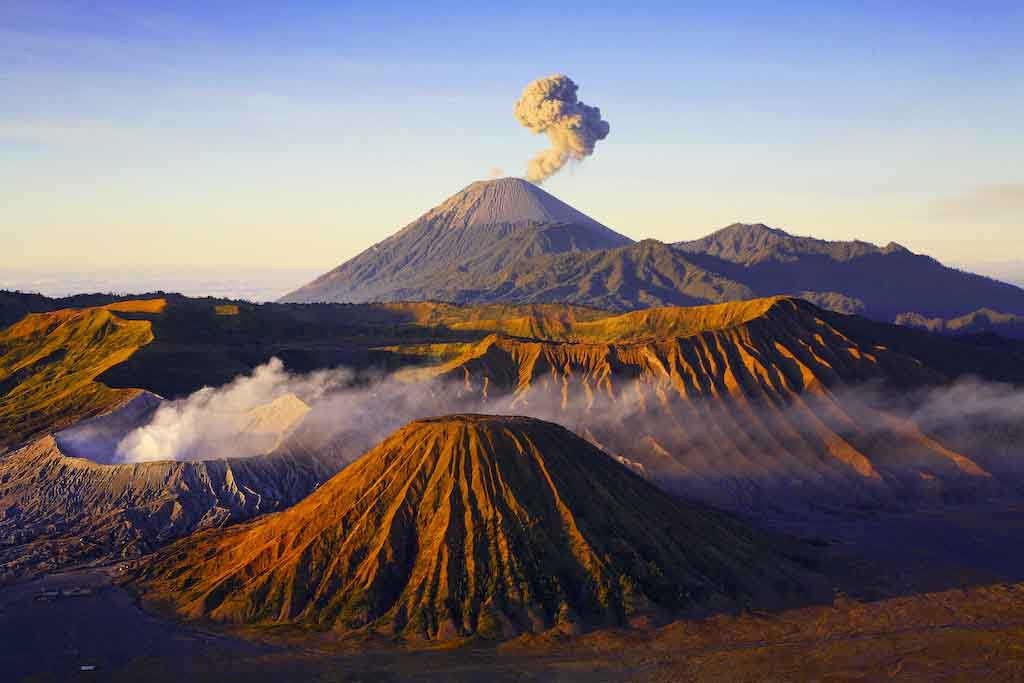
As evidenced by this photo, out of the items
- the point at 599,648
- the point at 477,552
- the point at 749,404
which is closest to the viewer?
the point at 599,648

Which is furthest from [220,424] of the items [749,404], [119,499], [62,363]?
[749,404]

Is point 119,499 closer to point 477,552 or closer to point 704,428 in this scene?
point 477,552

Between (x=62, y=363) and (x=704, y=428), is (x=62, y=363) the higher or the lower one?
the higher one

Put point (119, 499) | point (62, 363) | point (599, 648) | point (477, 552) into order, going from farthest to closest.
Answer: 1. point (62, 363)
2. point (119, 499)
3. point (477, 552)
4. point (599, 648)

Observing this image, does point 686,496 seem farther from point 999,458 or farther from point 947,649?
point 947,649

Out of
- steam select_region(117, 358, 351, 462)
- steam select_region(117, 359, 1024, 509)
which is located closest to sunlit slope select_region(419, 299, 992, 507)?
steam select_region(117, 359, 1024, 509)

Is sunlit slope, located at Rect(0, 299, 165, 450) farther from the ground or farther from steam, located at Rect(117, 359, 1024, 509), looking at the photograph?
the ground

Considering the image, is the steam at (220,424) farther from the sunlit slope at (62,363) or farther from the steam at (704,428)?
the sunlit slope at (62,363)
